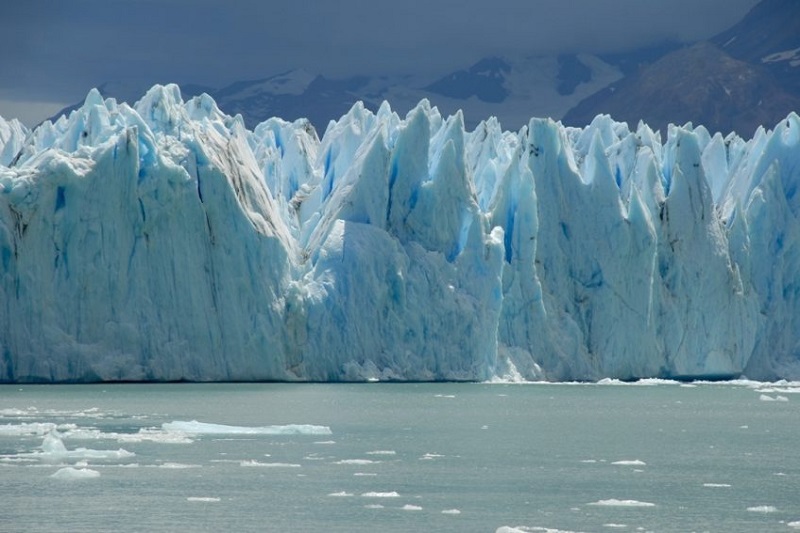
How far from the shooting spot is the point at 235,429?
2511cm

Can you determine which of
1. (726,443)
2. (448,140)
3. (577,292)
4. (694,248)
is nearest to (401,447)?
(726,443)

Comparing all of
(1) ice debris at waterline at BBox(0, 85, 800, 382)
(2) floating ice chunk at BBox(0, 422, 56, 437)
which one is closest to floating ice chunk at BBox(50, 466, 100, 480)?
(2) floating ice chunk at BBox(0, 422, 56, 437)

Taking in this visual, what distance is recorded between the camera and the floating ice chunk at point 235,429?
81.0 ft

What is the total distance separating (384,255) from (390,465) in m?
18.1

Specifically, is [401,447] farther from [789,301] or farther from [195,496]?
[789,301]

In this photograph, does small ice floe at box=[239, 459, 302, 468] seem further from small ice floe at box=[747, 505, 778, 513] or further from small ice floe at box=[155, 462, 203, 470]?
small ice floe at box=[747, 505, 778, 513]

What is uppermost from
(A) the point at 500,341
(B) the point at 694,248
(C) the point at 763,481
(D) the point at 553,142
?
(D) the point at 553,142

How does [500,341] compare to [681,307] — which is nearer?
[500,341]

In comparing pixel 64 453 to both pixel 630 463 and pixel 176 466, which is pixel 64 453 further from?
pixel 630 463

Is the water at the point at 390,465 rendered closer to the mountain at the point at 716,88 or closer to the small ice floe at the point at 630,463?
the small ice floe at the point at 630,463

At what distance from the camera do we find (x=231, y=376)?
122 ft

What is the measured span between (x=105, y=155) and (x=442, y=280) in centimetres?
921

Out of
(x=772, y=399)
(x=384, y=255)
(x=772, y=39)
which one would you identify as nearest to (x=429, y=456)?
(x=384, y=255)

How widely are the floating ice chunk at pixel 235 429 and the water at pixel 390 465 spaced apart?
0.07 m
